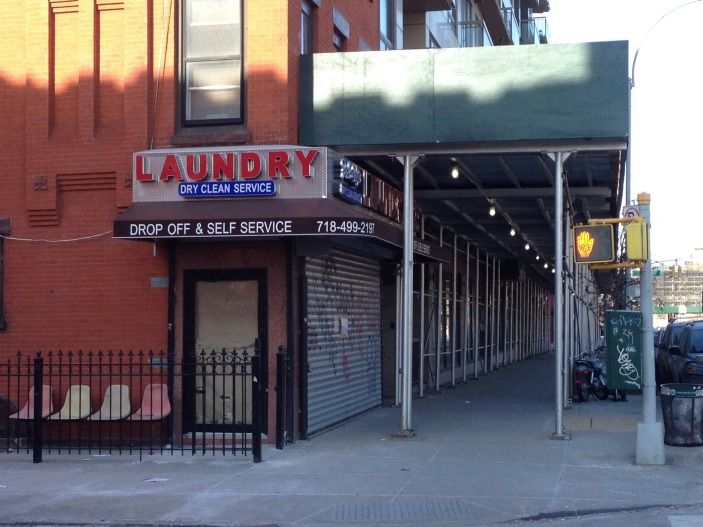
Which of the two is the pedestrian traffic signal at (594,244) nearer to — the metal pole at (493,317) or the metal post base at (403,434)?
the metal post base at (403,434)

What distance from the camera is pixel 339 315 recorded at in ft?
53.6

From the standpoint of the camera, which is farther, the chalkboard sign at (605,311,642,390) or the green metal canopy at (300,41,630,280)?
the chalkboard sign at (605,311,642,390)

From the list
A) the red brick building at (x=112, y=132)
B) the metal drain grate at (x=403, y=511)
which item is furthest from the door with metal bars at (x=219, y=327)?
the metal drain grate at (x=403, y=511)

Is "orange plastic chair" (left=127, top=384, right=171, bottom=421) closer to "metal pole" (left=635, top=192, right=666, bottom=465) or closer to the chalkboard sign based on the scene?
"metal pole" (left=635, top=192, right=666, bottom=465)

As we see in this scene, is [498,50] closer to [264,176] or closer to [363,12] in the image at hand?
[264,176]

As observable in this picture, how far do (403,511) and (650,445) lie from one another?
411 cm

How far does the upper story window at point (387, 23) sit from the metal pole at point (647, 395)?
999 centimetres

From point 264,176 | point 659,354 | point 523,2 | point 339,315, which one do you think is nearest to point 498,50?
point 264,176

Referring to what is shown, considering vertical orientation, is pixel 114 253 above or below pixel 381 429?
above

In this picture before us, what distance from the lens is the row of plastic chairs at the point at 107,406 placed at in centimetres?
1362

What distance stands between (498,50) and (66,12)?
6.54 meters

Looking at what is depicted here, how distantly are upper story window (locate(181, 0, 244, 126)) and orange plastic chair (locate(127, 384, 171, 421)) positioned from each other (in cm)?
395

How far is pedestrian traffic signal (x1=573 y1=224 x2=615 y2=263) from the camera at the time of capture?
11.9m

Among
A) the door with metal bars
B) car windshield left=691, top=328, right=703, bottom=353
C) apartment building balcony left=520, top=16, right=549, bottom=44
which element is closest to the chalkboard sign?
the door with metal bars
